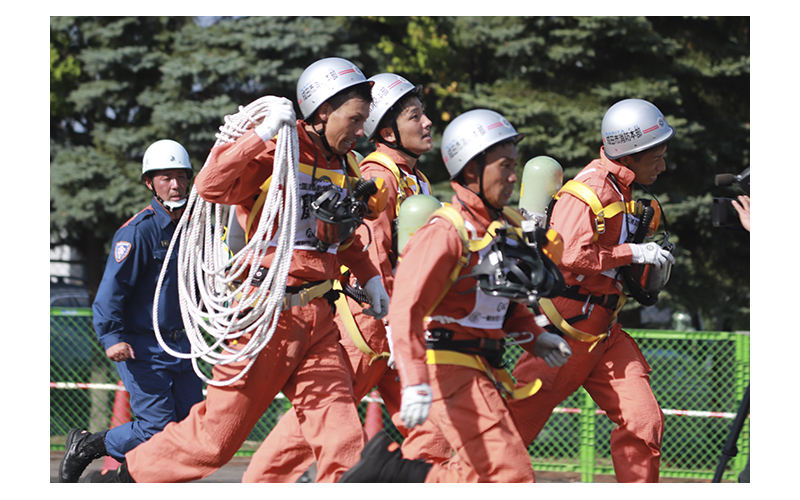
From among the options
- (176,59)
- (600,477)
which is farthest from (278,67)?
(600,477)

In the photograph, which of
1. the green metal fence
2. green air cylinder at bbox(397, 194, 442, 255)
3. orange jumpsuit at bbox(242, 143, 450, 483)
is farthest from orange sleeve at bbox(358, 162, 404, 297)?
the green metal fence

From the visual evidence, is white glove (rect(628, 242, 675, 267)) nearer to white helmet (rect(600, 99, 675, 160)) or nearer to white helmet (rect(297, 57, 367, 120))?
white helmet (rect(600, 99, 675, 160))

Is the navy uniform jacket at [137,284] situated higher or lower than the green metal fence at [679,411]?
higher

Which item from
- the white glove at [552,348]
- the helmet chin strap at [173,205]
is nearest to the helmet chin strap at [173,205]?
the helmet chin strap at [173,205]

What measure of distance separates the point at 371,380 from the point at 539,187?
1589 millimetres

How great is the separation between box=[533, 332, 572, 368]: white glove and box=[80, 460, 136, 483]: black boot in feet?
7.10

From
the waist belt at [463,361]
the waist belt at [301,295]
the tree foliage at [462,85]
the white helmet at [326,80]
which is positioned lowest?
the waist belt at [463,361]

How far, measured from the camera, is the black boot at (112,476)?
4371 mm

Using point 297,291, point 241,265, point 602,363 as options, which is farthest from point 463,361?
point 602,363

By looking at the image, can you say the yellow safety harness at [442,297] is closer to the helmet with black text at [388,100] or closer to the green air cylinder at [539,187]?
the green air cylinder at [539,187]

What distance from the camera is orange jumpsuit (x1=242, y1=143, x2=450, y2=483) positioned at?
4500 millimetres

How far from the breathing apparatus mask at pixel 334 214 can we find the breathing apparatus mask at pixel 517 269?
31.5 inches

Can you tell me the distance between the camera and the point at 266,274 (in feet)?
13.7

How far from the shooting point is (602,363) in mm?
4980
